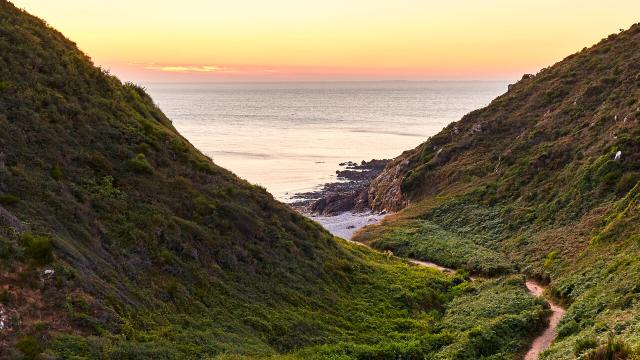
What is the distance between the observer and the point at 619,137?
46.1 metres

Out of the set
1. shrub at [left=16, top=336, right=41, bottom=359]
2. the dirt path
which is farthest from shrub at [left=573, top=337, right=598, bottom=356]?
shrub at [left=16, top=336, right=41, bottom=359]

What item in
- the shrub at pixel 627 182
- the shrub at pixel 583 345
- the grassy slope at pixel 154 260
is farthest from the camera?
the shrub at pixel 627 182

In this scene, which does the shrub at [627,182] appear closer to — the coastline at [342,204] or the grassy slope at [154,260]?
the grassy slope at [154,260]

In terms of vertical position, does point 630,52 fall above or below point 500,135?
above

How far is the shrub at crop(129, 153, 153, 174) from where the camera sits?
3006 cm

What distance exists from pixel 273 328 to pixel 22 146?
14510 mm

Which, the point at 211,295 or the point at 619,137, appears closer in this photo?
the point at 211,295

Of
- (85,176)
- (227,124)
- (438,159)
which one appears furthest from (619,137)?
(227,124)

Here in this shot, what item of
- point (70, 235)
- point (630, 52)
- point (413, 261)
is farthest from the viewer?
point (630, 52)

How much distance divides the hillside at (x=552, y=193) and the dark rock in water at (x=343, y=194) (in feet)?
9.41

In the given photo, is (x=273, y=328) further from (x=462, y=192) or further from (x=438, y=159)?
(x=438, y=159)

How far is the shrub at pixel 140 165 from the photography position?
3006 centimetres

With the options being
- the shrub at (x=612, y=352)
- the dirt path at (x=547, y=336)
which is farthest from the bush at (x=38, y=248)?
the dirt path at (x=547, y=336)

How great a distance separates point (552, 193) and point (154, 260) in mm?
34757
